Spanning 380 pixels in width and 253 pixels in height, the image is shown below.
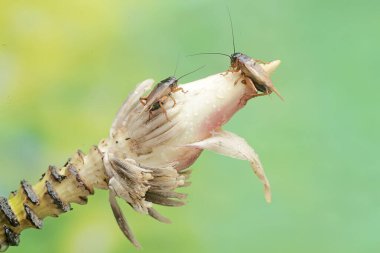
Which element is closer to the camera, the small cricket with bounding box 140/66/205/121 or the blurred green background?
the small cricket with bounding box 140/66/205/121

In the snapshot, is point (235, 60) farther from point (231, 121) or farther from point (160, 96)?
point (231, 121)

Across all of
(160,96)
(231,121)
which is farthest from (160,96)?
(231,121)

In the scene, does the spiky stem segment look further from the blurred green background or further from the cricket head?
the blurred green background

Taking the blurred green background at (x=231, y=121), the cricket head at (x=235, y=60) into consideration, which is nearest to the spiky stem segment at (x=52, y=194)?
the cricket head at (x=235, y=60)

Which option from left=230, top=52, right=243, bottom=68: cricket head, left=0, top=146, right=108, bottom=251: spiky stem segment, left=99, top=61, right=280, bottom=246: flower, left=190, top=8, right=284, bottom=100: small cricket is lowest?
left=0, top=146, right=108, bottom=251: spiky stem segment

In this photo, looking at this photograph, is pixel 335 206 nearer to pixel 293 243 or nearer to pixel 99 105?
pixel 293 243

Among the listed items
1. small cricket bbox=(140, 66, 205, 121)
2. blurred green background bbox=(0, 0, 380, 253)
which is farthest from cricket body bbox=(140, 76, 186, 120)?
blurred green background bbox=(0, 0, 380, 253)

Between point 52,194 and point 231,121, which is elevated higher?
point 231,121
